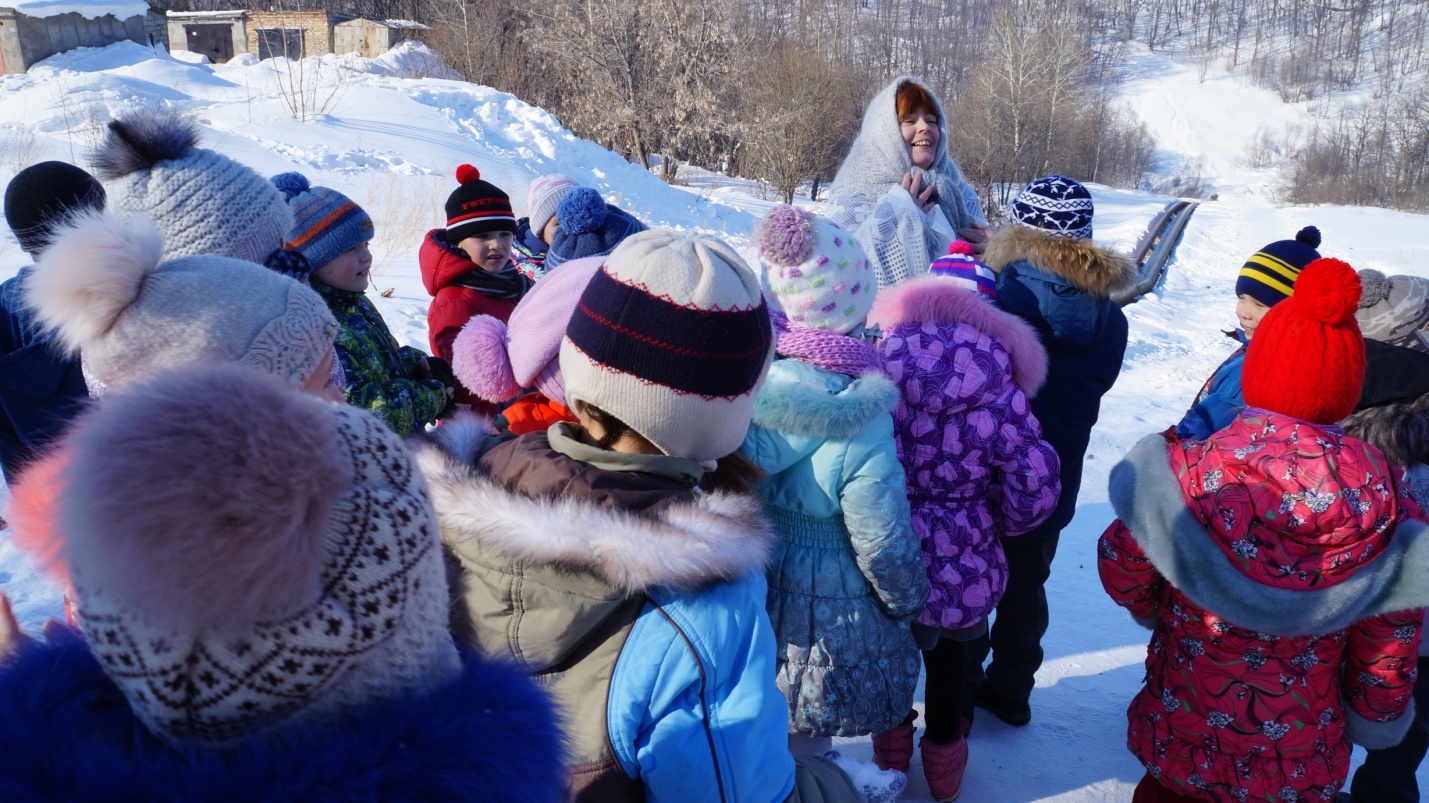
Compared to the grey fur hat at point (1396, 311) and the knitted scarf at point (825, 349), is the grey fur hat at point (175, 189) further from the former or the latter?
the grey fur hat at point (1396, 311)

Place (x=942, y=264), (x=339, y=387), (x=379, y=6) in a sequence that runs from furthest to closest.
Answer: (x=379, y=6) → (x=942, y=264) → (x=339, y=387)

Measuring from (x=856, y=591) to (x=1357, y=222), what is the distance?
25445 mm

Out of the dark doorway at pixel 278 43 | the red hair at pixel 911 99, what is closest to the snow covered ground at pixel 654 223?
the red hair at pixel 911 99

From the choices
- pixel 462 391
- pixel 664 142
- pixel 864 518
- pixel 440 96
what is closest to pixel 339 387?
pixel 864 518

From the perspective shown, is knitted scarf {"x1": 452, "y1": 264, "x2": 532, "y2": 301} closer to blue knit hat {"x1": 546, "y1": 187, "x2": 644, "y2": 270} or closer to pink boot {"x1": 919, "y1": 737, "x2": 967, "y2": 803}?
blue knit hat {"x1": 546, "y1": 187, "x2": 644, "y2": 270}

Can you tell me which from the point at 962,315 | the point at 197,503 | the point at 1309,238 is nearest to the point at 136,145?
the point at 197,503

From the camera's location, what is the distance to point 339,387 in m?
1.68

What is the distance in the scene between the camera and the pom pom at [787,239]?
2082 mm

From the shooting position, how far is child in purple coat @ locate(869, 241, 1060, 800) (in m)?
2.17

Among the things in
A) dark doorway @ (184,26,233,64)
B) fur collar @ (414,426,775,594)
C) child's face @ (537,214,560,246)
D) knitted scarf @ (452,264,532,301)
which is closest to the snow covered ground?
knitted scarf @ (452,264,532,301)

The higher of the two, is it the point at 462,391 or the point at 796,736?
the point at 462,391

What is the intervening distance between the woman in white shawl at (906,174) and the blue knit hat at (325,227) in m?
1.84

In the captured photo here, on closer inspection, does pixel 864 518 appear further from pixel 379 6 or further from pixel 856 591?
pixel 379 6

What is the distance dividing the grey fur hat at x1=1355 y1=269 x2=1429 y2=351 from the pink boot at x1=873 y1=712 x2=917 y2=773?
1737 mm
